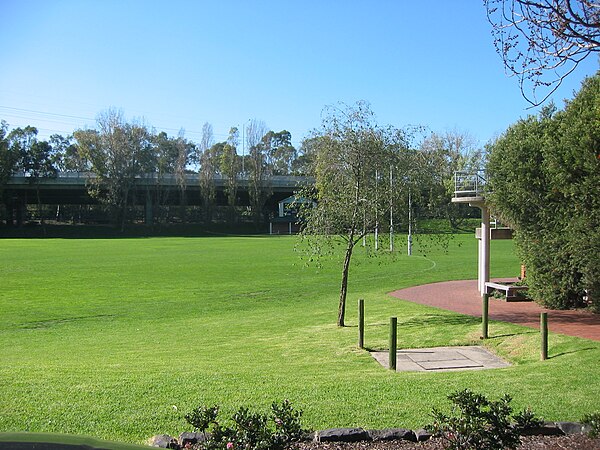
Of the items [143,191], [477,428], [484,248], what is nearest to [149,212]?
[143,191]

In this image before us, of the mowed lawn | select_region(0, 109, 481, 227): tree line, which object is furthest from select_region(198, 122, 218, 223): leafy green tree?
the mowed lawn

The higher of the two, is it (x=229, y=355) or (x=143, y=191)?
(x=143, y=191)

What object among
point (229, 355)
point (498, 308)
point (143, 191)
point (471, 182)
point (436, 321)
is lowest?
point (229, 355)

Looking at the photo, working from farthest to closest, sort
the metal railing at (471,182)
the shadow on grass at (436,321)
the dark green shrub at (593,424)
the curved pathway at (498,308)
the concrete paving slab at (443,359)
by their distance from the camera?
1. the metal railing at (471,182)
2. the shadow on grass at (436,321)
3. the curved pathway at (498,308)
4. the concrete paving slab at (443,359)
5. the dark green shrub at (593,424)

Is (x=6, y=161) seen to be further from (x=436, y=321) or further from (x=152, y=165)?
(x=436, y=321)

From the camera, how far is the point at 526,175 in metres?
18.6

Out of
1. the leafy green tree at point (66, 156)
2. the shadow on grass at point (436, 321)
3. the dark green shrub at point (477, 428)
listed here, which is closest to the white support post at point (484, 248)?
the shadow on grass at point (436, 321)

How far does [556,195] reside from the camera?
1772 centimetres

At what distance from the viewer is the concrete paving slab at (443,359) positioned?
11.4 meters

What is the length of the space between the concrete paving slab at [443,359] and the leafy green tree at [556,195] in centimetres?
509

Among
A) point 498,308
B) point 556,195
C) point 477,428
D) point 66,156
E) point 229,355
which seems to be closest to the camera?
point 477,428

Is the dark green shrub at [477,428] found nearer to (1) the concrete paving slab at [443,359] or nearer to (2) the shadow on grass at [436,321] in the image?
(1) the concrete paving slab at [443,359]

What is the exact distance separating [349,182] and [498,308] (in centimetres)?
672

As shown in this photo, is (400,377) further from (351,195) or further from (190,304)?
(190,304)
